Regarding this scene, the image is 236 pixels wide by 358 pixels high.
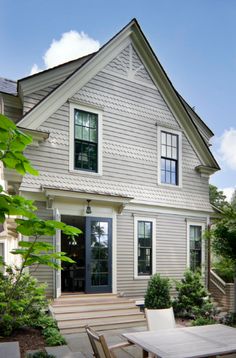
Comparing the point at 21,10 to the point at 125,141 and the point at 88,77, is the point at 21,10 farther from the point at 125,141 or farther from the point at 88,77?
the point at 125,141

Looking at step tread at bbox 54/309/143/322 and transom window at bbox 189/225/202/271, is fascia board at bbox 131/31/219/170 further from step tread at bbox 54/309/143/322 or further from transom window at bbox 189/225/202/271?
step tread at bbox 54/309/143/322

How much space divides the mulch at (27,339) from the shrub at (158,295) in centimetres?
323

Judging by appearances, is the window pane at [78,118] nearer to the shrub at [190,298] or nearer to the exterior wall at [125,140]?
the exterior wall at [125,140]

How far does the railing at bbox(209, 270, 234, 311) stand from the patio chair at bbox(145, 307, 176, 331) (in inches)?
239

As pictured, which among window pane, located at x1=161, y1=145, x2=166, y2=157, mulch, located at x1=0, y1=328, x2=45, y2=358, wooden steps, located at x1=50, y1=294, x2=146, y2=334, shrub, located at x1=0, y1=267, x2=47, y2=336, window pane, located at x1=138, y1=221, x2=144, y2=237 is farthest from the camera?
window pane, located at x1=161, y1=145, x2=166, y2=157

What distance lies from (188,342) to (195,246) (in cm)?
748

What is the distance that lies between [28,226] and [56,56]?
1869cm

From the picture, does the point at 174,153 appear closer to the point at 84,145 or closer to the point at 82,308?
the point at 84,145

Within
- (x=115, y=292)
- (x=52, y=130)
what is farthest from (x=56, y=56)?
(x=115, y=292)

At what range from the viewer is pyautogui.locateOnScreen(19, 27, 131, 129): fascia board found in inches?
333

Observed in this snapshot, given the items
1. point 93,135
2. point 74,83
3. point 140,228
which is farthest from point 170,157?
point 74,83

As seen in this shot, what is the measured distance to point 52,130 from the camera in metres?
8.77

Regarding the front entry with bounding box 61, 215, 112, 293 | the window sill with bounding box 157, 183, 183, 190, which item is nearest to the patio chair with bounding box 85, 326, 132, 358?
the front entry with bounding box 61, 215, 112, 293

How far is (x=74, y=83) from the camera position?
9141 millimetres
